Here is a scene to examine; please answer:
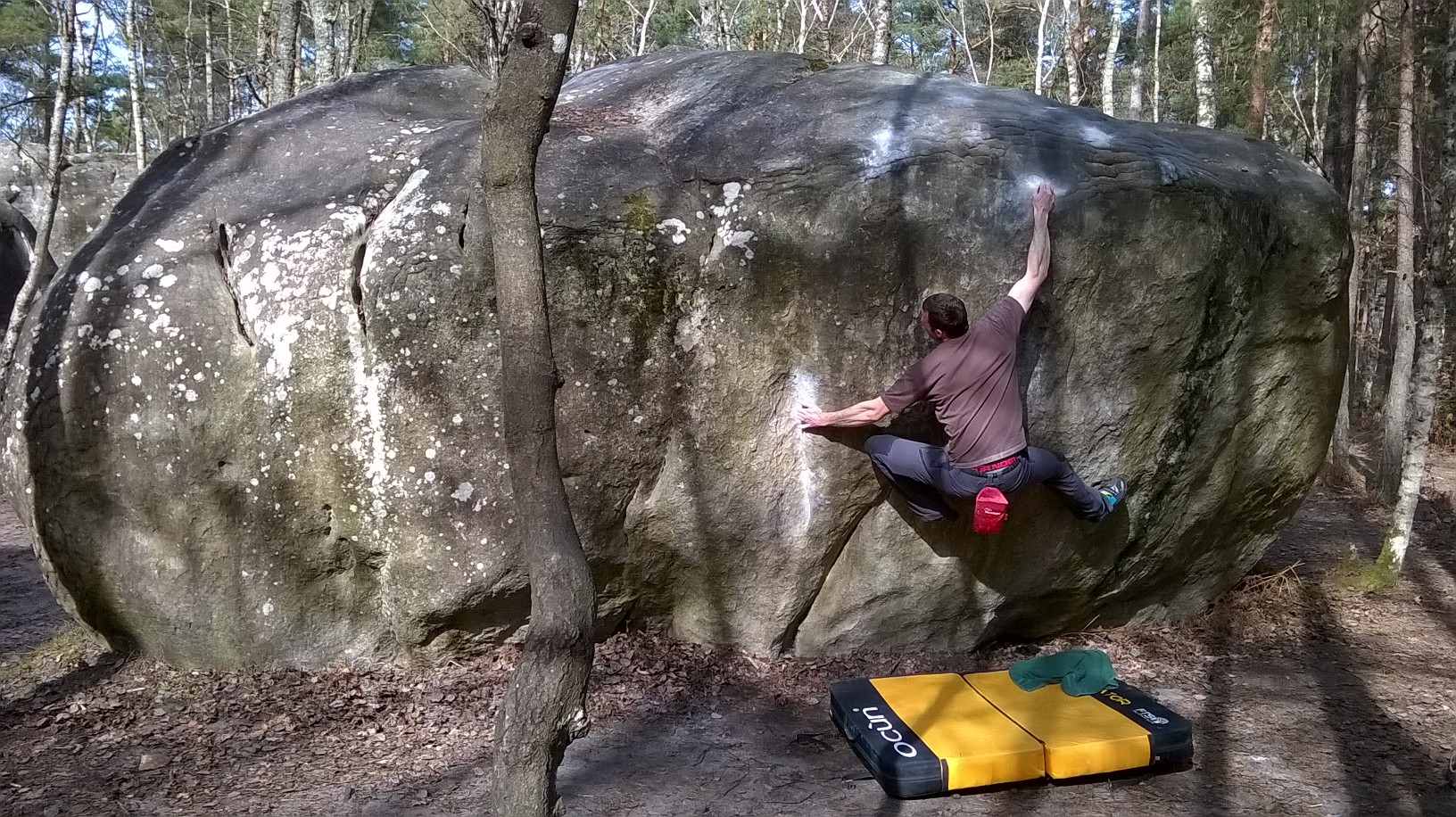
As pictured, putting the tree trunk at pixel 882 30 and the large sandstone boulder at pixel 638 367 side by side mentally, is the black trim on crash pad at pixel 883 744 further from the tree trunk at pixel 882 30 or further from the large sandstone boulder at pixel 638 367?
the tree trunk at pixel 882 30

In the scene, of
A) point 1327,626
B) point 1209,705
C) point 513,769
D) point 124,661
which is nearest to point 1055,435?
point 1209,705

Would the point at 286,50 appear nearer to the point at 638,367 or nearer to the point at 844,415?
the point at 638,367

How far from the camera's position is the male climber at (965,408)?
4.48m

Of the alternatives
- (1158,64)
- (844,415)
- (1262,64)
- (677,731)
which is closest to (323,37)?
(844,415)

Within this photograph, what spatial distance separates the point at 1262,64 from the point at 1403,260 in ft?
13.9

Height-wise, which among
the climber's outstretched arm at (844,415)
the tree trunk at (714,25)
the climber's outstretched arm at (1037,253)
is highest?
the tree trunk at (714,25)

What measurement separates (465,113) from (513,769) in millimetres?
4806

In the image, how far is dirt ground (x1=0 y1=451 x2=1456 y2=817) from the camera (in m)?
3.82

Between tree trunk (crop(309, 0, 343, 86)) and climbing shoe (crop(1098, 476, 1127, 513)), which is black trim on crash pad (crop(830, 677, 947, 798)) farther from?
tree trunk (crop(309, 0, 343, 86))

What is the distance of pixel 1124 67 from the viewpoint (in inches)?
906

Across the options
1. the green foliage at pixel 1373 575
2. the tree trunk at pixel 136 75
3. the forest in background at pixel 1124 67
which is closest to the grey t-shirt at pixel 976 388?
the forest in background at pixel 1124 67

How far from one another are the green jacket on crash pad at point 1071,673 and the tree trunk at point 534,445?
272 cm

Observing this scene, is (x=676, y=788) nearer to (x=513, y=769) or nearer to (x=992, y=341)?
(x=513, y=769)

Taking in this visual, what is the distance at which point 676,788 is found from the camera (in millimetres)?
3965
